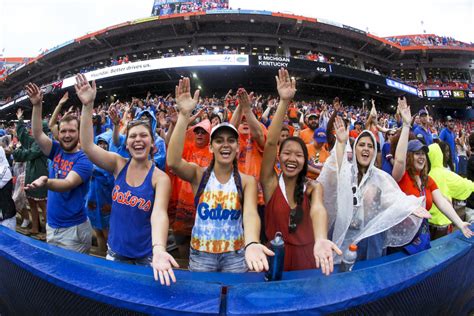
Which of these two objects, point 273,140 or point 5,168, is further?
point 5,168

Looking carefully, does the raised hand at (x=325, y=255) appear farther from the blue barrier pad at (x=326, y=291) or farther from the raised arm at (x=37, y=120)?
the raised arm at (x=37, y=120)

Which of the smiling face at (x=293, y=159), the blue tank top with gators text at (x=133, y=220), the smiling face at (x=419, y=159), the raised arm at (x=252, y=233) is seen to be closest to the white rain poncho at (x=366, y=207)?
the smiling face at (x=293, y=159)

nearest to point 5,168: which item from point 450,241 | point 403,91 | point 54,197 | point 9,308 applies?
point 54,197

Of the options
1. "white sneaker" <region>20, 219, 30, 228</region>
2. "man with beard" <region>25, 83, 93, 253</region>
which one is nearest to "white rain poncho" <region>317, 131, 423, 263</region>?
"man with beard" <region>25, 83, 93, 253</region>

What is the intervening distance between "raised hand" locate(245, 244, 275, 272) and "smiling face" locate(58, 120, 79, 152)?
86.4 inches

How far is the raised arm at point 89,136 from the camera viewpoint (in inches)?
75.3

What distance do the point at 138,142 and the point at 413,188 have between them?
2.62 m

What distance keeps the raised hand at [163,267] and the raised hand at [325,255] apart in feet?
2.51

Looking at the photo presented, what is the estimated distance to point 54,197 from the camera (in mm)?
2438

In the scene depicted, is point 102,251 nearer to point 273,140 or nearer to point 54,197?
point 54,197

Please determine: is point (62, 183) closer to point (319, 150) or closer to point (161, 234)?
point (161, 234)

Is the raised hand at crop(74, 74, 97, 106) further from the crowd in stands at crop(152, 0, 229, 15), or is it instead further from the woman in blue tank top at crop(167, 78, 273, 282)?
the crowd in stands at crop(152, 0, 229, 15)

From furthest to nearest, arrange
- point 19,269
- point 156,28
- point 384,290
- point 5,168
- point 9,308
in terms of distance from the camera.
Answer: point 156,28 → point 5,168 → point 9,308 → point 19,269 → point 384,290

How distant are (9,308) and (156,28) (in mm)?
28798
